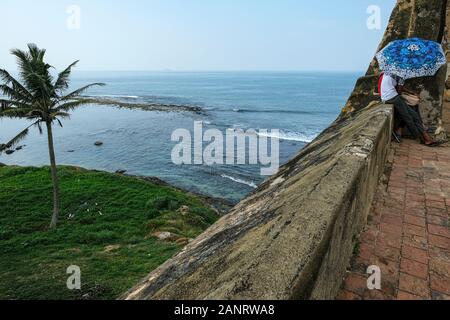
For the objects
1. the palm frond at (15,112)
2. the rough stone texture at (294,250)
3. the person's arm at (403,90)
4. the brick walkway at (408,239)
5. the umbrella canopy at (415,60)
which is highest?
the umbrella canopy at (415,60)

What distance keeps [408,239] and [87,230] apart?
1575cm

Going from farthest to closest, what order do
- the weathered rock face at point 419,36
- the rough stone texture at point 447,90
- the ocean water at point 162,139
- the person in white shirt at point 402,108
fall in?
the ocean water at point 162,139 < the rough stone texture at point 447,90 < the weathered rock face at point 419,36 < the person in white shirt at point 402,108

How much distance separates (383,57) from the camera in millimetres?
5492

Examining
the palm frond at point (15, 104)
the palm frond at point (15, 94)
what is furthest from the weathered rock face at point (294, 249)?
the palm frond at point (15, 94)

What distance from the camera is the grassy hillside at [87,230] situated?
10.6m

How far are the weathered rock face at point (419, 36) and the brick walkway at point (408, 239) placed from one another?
2002 millimetres

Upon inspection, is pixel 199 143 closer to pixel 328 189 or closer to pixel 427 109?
pixel 427 109

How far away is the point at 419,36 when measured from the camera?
6.37 metres

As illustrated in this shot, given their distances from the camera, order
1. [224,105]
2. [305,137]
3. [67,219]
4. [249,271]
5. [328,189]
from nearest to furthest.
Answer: [249,271]
[328,189]
[67,219]
[305,137]
[224,105]

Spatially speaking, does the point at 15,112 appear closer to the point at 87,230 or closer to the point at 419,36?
the point at 87,230

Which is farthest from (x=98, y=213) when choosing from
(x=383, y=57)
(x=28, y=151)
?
(x=28, y=151)

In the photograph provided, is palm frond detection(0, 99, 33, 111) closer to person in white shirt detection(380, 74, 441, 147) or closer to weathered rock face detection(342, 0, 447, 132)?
weathered rock face detection(342, 0, 447, 132)

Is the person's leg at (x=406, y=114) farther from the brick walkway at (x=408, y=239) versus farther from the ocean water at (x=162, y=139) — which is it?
the ocean water at (x=162, y=139)

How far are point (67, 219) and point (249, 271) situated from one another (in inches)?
716
